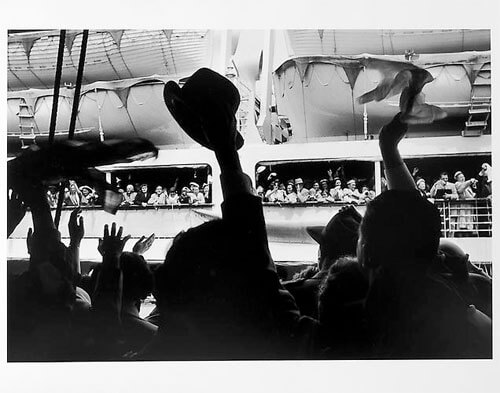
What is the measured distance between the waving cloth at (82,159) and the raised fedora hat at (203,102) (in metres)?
0.22

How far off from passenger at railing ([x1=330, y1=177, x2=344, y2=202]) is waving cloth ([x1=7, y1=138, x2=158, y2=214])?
2.89 feet

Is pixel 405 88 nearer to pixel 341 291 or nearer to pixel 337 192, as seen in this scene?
pixel 337 192

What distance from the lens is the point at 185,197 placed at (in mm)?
3139

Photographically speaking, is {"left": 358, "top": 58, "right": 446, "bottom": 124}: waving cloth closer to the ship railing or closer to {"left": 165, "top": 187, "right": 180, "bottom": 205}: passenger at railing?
the ship railing

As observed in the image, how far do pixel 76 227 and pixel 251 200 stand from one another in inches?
33.7

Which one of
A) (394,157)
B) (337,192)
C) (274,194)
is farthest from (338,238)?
(394,157)

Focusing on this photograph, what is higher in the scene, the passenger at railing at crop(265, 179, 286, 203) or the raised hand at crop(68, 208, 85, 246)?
the passenger at railing at crop(265, 179, 286, 203)

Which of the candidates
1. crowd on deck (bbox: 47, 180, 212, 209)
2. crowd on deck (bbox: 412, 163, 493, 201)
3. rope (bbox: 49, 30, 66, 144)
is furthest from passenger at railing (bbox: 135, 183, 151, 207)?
crowd on deck (bbox: 412, 163, 493, 201)

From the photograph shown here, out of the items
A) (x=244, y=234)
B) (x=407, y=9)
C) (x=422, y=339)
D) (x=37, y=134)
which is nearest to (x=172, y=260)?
(x=244, y=234)

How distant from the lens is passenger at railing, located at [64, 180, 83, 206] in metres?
3.12

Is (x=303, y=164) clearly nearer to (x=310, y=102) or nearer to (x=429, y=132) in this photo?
(x=310, y=102)

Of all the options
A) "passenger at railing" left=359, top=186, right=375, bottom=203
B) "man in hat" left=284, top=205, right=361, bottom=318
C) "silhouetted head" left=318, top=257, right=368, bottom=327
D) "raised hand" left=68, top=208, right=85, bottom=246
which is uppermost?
"passenger at railing" left=359, top=186, right=375, bottom=203

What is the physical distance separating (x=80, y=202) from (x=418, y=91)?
1.74 metres

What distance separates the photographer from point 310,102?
A: 3.17 metres
